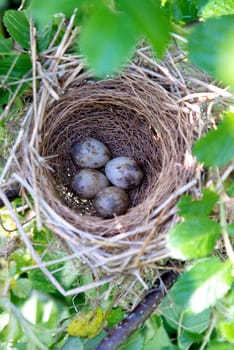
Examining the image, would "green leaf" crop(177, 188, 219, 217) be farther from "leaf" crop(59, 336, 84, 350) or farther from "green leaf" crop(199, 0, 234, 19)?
"green leaf" crop(199, 0, 234, 19)

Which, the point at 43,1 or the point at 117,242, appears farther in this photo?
the point at 117,242

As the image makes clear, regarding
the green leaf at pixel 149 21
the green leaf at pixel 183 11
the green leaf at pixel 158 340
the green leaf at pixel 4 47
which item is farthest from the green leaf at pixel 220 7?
the green leaf at pixel 149 21

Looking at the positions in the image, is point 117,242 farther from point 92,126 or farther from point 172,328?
point 92,126

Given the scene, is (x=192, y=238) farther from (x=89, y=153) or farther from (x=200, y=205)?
(x=89, y=153)

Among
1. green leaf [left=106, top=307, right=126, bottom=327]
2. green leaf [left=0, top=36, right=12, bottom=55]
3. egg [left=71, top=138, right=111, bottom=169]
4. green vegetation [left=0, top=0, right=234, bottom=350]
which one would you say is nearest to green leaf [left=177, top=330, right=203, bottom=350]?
green vegetation [left=0, top=0, right=234, bottom=350]

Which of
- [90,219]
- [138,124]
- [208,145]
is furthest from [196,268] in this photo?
[138,124]

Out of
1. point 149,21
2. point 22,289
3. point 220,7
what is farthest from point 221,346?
point 220,7
